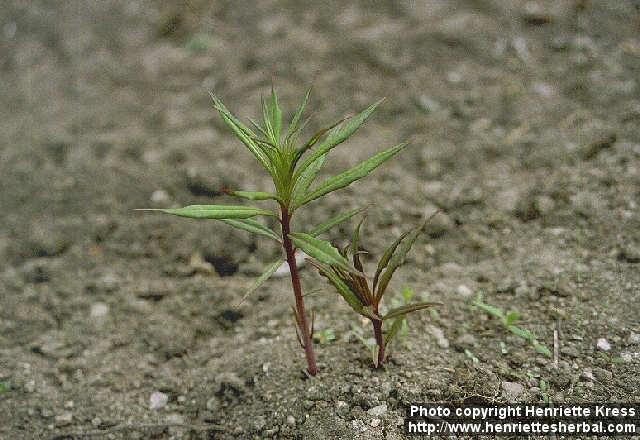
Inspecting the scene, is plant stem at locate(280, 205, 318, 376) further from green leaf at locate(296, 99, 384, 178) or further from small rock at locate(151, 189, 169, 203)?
small rock at locate(151, 189, 169, 203)

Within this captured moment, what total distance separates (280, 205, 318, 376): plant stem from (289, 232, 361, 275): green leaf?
0.07 m

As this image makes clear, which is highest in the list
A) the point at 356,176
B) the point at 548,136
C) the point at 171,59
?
the point at 171,59

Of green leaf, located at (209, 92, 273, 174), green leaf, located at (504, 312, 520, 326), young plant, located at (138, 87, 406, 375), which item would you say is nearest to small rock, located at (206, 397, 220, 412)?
young plant, located at (138, 87, 406, 375)

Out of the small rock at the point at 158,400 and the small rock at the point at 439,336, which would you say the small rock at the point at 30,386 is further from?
the small rock at the point at 439,336

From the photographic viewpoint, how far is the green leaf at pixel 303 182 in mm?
1561

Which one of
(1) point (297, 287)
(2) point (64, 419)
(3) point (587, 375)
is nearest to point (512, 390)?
(3) point (587, 375)

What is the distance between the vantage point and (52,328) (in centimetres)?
234

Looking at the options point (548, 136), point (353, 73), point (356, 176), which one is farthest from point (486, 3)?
point (356, 176)

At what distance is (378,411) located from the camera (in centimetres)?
174

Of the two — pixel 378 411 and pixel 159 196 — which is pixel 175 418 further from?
pixel 159 196

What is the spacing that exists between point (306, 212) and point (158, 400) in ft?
3.61

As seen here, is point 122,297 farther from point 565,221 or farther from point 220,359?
point 565,221

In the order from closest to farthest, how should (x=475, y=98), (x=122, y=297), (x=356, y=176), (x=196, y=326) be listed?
(x=356, y=176)
(x=196, y=326)
(x=122, y=297)
(x=475, y=98)

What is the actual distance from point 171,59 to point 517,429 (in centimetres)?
309
